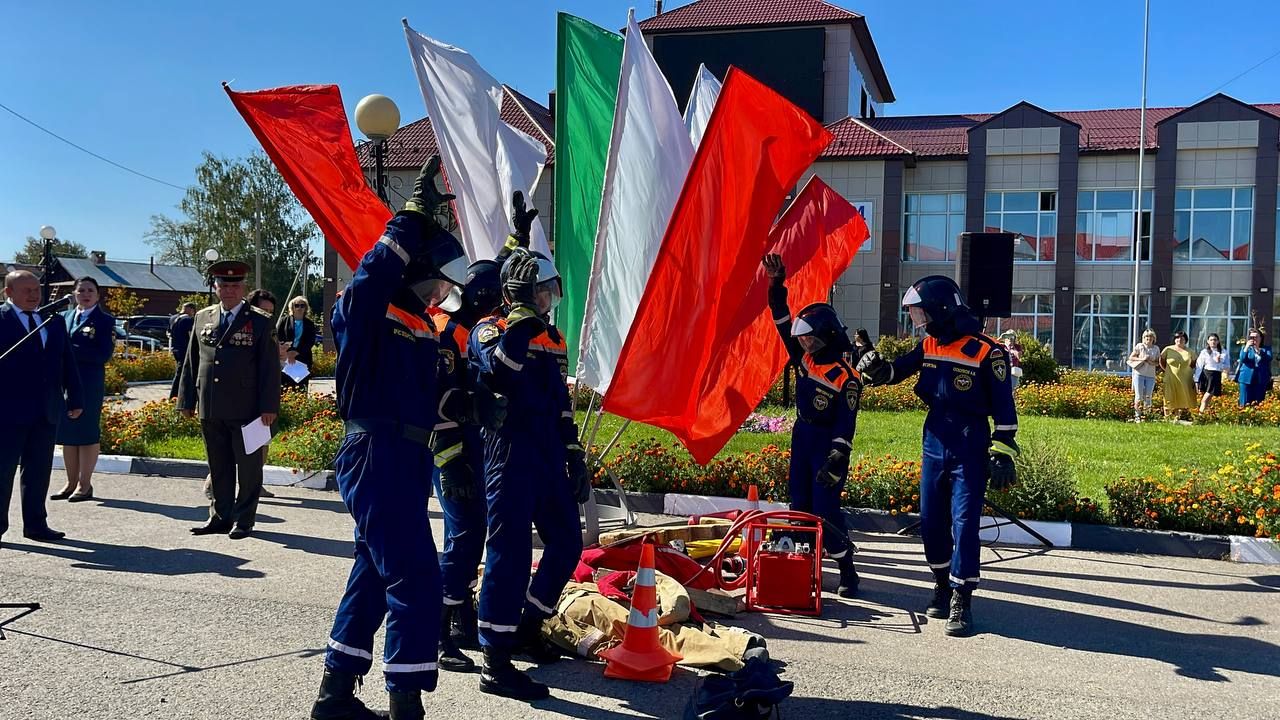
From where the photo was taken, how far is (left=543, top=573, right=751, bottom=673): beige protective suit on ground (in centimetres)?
508

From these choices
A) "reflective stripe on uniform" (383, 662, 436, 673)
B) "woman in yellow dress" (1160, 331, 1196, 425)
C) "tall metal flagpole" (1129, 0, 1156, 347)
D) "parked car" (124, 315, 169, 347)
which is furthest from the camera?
"parked car" (124, 315, 169, 347)

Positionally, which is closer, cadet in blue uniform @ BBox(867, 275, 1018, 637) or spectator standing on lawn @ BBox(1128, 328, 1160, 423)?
cadet in blue uniform @ BBox(867, 275, 1018, 637)

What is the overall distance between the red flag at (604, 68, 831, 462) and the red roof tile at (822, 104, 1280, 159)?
2799 centimetres

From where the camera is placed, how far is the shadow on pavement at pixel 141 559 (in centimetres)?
687

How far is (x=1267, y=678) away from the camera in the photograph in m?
5.14

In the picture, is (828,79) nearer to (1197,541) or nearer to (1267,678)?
(1197,541)

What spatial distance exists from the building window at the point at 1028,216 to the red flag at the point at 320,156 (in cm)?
3059

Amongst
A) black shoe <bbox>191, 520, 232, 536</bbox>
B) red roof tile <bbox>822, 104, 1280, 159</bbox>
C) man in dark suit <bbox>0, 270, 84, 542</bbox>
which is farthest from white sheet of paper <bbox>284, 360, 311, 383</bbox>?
red roof tile <bbox>822, 104, 1280, 159</bbox>

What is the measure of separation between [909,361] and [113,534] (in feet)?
20.8

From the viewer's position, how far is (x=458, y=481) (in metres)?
4.68

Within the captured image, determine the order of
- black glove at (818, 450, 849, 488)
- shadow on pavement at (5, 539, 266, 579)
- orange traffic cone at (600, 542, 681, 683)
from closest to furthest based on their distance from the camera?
orange traffic cone at (600, 542, 681, 683)
black glove at (818, 450, 849, 488)
shadow on pavement at (5, 539, 266, 579)

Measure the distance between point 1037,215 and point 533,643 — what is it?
3345 centimetres

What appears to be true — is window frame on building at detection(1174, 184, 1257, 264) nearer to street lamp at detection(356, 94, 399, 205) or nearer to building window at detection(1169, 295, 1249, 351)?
building window at detection(1169, 295, 1249, 351)

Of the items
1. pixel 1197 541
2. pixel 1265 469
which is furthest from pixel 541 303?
pixel 1265 469
